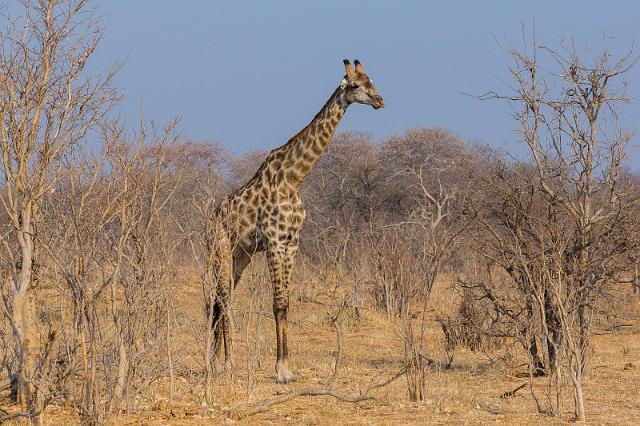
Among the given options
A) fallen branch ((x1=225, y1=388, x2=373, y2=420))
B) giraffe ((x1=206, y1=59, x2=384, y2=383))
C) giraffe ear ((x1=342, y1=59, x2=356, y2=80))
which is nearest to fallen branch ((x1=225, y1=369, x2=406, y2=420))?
fallen branch ((x1=225, y1=388, x2=373, y2=420))

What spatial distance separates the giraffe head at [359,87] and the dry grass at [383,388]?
229 cm

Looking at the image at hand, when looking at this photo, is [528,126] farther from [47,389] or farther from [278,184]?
[47,389]

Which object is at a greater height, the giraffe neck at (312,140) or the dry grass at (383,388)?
the giraffe neck at (312,140)

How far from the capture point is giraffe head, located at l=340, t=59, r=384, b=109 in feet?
28.4

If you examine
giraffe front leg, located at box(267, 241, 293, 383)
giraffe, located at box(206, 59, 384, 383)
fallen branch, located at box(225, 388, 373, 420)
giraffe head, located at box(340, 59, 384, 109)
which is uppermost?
giraffe head, located at box(340, 59, 384, 109)

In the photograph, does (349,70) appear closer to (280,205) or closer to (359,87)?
(359,87)

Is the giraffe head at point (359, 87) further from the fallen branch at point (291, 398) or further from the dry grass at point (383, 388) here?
the fallen branch at point (291, 398)

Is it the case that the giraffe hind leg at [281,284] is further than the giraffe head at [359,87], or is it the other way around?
the giraffe head at [359,87]

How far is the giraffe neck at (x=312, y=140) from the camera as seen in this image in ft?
29.1

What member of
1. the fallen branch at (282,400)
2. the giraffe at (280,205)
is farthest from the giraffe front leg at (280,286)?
the fallen branch at (282,400)

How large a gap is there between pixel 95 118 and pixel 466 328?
507 centimetres

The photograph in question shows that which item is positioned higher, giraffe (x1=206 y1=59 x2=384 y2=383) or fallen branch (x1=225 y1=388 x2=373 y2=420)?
giraffe (x1=206 y1=59 x2=384 y2=383)

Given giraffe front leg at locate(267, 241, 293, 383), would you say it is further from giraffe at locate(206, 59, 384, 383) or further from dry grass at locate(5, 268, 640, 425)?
dry grass at locate(5, 268, 640, 425)

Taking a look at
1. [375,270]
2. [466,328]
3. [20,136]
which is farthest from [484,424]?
[375,270]
